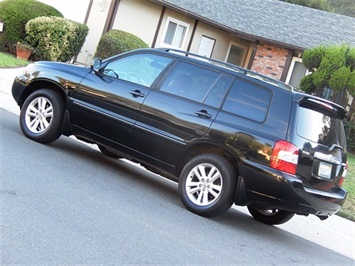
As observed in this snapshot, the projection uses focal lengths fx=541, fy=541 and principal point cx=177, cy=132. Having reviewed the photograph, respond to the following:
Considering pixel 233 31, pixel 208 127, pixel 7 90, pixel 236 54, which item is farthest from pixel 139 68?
pixel 236 54

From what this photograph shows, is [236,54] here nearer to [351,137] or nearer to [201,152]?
[351,137]

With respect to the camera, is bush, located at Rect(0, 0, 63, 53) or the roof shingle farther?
the roof shingle

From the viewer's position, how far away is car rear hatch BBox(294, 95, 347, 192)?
6.34 metres

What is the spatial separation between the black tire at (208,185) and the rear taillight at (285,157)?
0.56 metres

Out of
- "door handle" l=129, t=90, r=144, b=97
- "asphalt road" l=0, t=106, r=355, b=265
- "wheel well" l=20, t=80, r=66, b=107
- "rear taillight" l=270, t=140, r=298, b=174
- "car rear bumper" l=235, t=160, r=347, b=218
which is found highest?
"door handle" l=129, t=90, r=144, b=97

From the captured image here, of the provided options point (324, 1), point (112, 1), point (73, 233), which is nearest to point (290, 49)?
point (112, 1)

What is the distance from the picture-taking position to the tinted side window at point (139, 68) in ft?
24.6

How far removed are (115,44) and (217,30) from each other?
6.49 m

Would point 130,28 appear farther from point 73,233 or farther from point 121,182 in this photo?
point 73,233

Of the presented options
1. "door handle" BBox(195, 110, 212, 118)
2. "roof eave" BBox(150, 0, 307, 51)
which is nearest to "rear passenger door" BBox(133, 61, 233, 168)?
"door handle" BBox(195, 110, 212, 118)

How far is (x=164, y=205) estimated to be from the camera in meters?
6.85

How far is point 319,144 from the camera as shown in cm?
652

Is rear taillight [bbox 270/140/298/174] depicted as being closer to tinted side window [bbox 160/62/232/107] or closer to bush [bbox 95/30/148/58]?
tinted side window [bbox 160/62/232/107]

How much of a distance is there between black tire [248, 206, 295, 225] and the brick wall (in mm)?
13953
